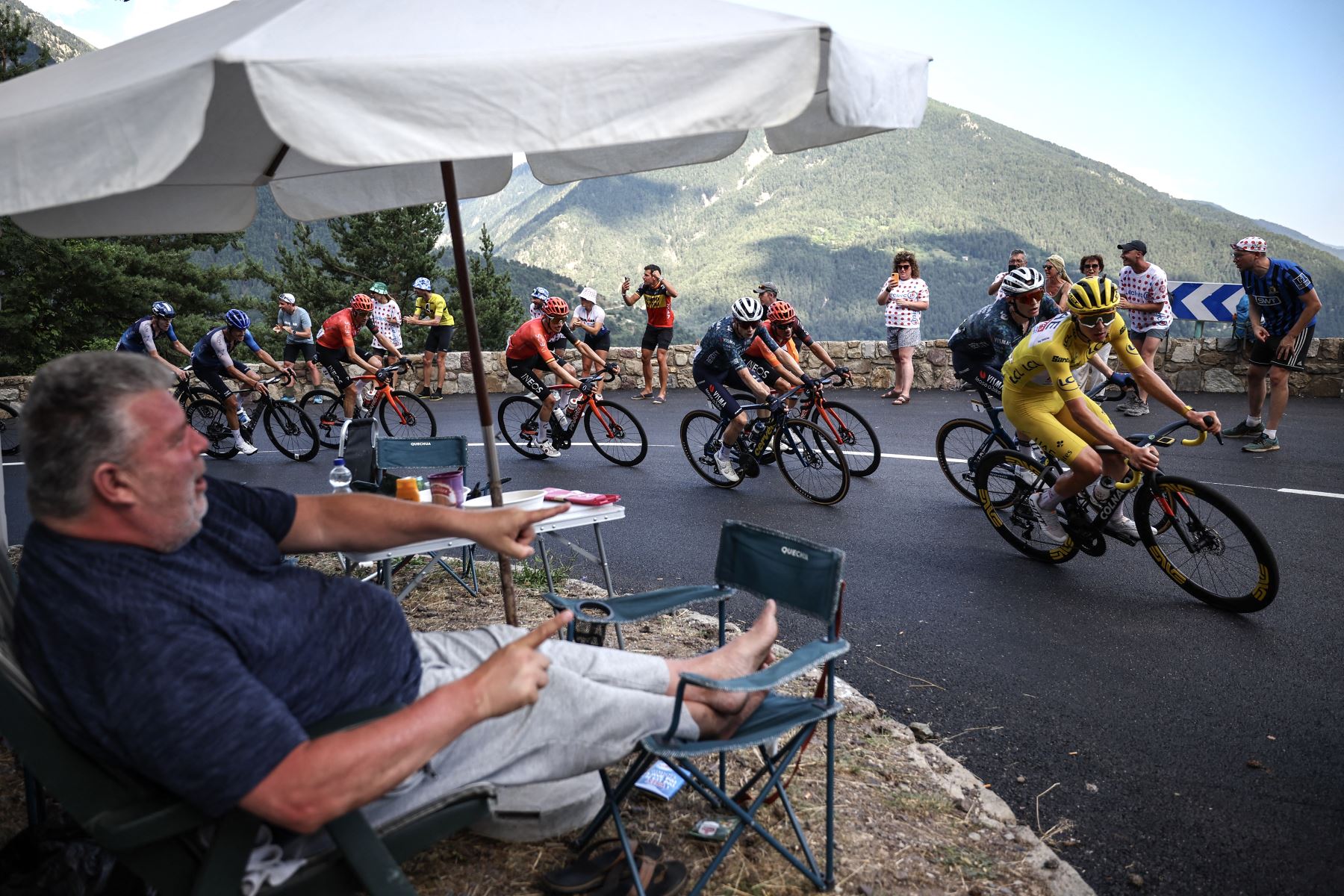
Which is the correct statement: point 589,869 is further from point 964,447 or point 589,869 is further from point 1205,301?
point 1205,301

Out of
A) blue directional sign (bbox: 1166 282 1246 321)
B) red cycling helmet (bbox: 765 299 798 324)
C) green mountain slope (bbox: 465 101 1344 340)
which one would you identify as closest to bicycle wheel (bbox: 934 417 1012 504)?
red cycling helmet (bbox: 765 299 798 324)

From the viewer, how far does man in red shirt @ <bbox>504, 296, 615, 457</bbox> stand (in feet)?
34.6

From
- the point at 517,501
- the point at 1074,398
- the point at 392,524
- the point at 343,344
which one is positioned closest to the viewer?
the point at 392,524

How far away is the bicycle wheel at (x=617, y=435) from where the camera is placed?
34.3ft

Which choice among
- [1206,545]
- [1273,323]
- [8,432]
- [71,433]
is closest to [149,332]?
[8,432]

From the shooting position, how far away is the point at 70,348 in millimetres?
28078

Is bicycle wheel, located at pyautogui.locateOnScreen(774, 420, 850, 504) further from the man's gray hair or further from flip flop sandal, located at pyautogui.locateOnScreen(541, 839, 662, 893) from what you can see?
the man's gray hair

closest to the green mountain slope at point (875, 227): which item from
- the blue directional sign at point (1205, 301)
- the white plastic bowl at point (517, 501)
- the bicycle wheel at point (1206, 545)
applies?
the blue directional sign at point (1205, 301)

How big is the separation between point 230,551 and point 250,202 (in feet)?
9.76

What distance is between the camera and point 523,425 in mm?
11000

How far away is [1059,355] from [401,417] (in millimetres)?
9413

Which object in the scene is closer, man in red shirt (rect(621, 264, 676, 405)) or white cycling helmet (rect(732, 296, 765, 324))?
white cycling helmet (rect(732, 296, 765, 324))

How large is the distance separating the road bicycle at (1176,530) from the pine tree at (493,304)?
107 feet

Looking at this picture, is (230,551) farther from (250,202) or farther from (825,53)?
(250,202)
